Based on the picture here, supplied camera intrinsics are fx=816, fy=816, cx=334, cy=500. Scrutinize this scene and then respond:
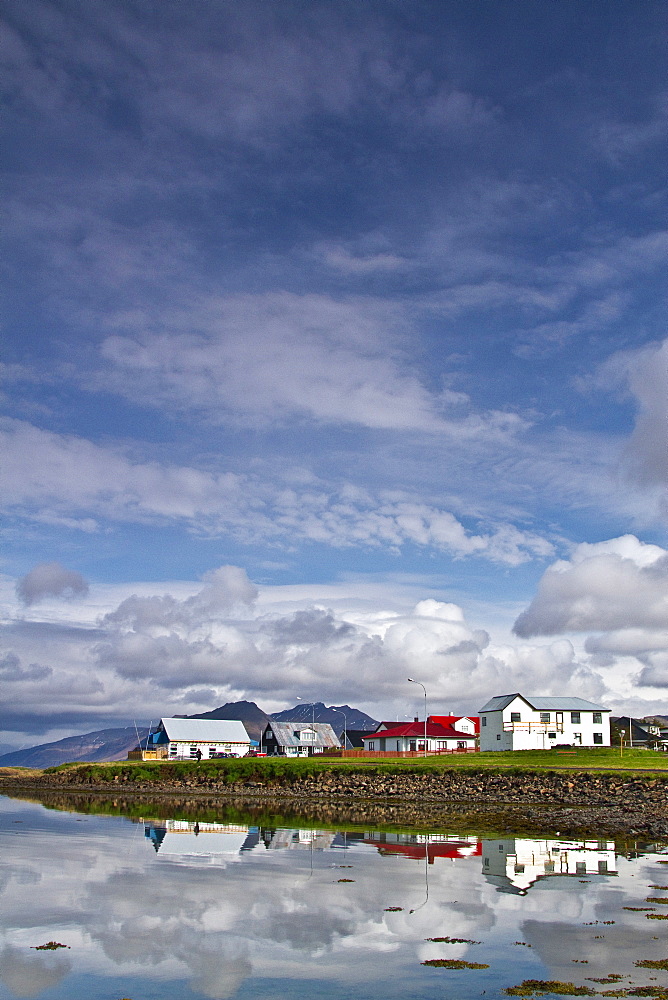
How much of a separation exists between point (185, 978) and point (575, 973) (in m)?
8.96

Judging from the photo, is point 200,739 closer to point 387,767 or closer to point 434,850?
point 387,767

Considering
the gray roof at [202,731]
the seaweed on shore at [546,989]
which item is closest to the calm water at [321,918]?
the seaweed on shore at [546,989]

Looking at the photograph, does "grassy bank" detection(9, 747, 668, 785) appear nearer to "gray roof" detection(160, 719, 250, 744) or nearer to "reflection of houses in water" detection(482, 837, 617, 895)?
"reflection of houses in water" detection(482, 837, 617, 895)

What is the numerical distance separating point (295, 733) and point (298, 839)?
12629cm

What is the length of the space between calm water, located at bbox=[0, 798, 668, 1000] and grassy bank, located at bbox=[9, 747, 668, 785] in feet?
127

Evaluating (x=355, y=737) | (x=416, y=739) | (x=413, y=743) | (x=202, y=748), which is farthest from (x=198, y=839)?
(x=355, y=737)

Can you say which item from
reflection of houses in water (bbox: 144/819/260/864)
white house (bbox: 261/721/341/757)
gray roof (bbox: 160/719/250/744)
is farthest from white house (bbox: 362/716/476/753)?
reflection of houses in water (bbox: 144/819/260/864)

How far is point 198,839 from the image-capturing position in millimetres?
46469

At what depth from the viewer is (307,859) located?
37.2 m

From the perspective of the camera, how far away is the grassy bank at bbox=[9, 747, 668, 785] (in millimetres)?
79250

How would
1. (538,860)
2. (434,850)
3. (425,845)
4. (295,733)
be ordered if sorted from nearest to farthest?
(538,860), (434,850), (425,845), (295,733)

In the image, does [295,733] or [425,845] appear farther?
[295,733]

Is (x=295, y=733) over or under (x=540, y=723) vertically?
under

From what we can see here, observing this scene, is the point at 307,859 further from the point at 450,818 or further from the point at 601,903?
the point at 450,818
